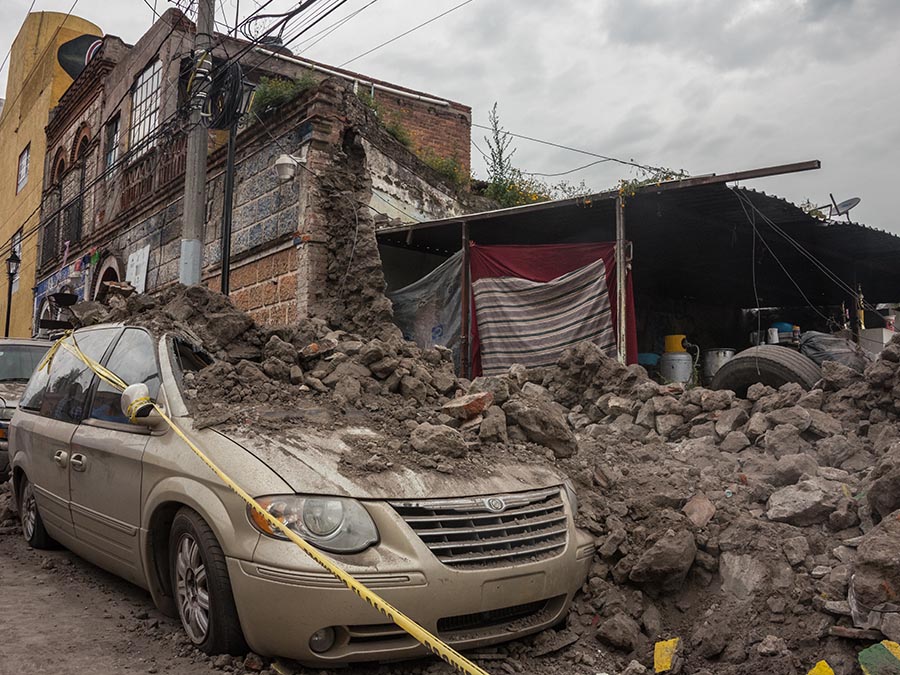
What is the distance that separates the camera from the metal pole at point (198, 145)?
9.88 metres

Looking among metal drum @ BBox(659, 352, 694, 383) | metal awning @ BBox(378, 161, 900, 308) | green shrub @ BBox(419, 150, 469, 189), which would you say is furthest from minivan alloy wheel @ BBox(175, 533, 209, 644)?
green shrub @ BBox(419, 150, 469, 189)

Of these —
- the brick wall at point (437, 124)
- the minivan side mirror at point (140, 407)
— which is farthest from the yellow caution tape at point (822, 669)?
the brick wall at point (437, 124)

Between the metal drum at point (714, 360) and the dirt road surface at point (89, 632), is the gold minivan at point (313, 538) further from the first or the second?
the metal drum at point (714, 360)

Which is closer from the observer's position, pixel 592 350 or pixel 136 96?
pixel 592 350

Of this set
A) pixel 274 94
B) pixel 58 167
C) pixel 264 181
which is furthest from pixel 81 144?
pixel 264 181

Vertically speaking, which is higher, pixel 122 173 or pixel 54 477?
pixel 122 173

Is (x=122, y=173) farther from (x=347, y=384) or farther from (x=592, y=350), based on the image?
(x=347, y=384)

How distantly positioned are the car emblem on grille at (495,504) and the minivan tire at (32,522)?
335cm

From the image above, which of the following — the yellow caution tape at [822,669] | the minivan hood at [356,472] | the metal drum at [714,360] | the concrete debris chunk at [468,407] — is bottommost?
the yellow caution tape at [822,669]

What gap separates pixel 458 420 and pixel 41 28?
29.3m

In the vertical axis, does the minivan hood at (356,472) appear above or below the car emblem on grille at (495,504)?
above

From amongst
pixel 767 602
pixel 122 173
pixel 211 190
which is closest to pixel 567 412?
pixel 767 602

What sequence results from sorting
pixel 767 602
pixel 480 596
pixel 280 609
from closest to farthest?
pixel 280 609 → pixel 480 596 → pixel 767 602

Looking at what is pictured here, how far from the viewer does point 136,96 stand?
17.9 m
